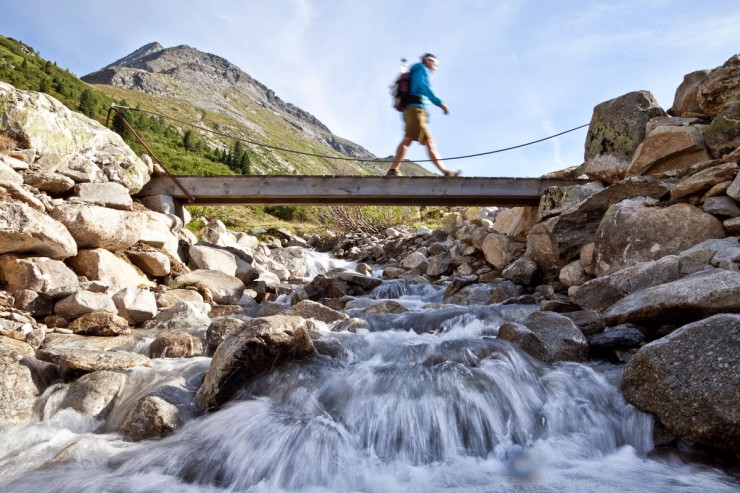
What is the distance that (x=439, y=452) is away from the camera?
4.19 m

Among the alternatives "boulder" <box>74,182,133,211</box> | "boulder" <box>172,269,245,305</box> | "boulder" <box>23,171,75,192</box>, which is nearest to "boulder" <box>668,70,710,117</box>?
"boulder" <box>172,269,245,305</box>

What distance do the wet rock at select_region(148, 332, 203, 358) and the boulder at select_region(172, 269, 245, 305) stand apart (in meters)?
4.21

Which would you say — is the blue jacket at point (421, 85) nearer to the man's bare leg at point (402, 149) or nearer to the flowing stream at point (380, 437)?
the man's bare leg at point (402, 149)

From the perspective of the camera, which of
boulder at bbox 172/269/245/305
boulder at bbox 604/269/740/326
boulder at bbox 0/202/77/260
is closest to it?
boulder at bbox 604/269/740/326

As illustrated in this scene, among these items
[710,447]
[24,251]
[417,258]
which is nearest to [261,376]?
[710,447]

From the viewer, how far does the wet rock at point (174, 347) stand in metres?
6.46

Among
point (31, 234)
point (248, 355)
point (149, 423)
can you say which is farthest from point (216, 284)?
point (149, 423)

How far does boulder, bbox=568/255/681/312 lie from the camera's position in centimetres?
658

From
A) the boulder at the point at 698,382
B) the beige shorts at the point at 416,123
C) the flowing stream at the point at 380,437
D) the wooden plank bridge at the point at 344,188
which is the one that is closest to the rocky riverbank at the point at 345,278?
the boulder at the point at 698,382

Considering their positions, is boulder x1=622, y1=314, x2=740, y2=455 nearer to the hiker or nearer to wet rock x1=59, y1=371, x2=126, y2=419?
wet rock x1=59, y1=371, x2=126, y2=419

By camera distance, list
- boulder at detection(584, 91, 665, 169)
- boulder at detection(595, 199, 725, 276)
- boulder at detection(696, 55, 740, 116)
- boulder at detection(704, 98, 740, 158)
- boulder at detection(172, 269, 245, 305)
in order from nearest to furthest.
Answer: boulder at detection(595, 199, 725, 276), boulder at detection(704, 98, 740, 158), boulder at detection(696, 55, 740, 116), boulder at detection(172, 269, 245, 305), boulder at detection(584, 91, 665, 169)

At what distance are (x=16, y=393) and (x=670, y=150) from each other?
12248mm

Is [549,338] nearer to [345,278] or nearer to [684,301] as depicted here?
[684,301]

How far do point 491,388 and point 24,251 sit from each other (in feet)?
26.8
